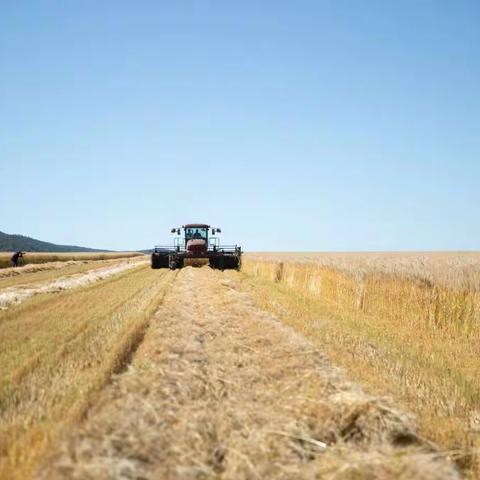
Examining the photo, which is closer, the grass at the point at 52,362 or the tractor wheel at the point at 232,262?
the grass at the point at 52,362

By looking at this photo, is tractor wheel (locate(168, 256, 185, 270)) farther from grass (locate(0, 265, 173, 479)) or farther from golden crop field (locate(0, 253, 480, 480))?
golden crop field (locate(0, 253, 480, 480))

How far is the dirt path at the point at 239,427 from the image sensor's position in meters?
3.79

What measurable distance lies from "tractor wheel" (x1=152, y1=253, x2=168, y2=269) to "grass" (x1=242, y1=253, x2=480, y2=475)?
1595cm

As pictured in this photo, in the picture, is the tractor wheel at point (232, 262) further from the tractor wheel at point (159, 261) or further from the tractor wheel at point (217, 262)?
the tractor wheel at point (159, 261)

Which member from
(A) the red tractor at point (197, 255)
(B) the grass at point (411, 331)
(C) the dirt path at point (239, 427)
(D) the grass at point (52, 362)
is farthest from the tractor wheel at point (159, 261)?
(C) the dirt path at point (239, 427)

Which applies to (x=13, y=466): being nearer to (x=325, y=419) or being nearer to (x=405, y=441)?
(x=325, y=419)

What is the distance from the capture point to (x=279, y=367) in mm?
6508

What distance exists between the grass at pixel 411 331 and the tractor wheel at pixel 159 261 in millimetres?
15950

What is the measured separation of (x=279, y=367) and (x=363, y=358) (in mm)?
1858

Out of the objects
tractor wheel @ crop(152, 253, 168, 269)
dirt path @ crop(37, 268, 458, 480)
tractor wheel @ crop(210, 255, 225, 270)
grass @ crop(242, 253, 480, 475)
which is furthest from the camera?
tractor wheel @ crop(152, 253, 168, 269)

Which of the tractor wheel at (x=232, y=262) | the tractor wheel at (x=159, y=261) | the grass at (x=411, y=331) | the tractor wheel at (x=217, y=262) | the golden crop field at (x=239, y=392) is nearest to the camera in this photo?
the golden crop field at (x=239, y=392)

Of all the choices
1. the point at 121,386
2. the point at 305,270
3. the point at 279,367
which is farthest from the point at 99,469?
the point at 305,270

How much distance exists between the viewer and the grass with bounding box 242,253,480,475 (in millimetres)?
5730

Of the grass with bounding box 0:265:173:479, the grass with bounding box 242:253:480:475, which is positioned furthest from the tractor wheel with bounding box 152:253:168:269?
the grass with bounding box 0:265:173:479
